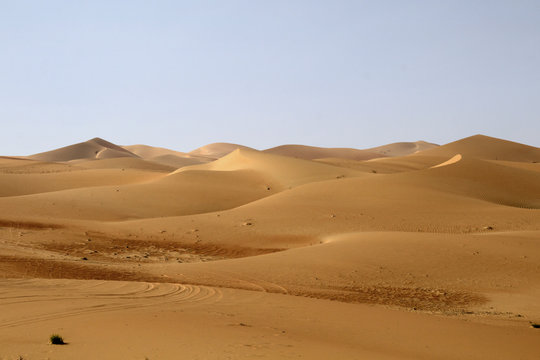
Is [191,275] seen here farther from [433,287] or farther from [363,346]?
[363,346]

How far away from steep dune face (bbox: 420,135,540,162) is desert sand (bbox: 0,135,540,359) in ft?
155

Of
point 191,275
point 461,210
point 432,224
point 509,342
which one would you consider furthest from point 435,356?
point 461,210

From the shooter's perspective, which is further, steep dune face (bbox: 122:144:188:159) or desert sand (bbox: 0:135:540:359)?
steep dune face (bbox: 122:144:188:159)

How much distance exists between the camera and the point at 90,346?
6.28 metres

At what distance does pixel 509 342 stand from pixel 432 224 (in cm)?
1329

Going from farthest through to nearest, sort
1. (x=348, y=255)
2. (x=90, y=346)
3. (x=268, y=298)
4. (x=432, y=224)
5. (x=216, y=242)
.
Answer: (x=432, y=224) → (x=216, y=242) → (x=348, y=255) → (x=268, y=298) → (x=90, y=346)

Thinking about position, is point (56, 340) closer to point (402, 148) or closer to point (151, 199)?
point (151, 199)

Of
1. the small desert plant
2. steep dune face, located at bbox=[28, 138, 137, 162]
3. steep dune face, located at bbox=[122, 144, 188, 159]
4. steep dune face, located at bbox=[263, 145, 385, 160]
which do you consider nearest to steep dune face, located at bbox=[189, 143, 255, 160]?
steep dune face, located at bbox=[122, 144, 188, 159]

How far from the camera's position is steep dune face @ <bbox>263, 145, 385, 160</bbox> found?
425 feet

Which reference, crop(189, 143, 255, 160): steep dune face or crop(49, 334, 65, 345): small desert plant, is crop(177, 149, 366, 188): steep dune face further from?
crop(189, 143, 255, 160): steep dune face

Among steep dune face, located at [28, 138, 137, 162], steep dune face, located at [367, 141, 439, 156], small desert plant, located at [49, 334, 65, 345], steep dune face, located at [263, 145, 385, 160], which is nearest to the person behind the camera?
small desert plant, located at [49, 334, 65, 345]

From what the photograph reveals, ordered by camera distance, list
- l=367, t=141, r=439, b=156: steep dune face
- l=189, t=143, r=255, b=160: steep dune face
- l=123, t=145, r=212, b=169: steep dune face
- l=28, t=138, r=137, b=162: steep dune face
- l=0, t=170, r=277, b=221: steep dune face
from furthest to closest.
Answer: l=189, t=143, r=255, b=160: steep dune face, l=367, t=141, r=439, b=156: steep dune face, l=123, t=145, r=212, b=169: steep dune face, l=28, t=138, r=137, b=162: steep dune face, l=0, t=170, r=277, b=221: steep dune face

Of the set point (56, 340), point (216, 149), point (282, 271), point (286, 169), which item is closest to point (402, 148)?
point (216, 149)

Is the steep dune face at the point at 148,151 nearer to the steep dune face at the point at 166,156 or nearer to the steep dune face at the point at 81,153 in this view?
the steep dune face at the point at 166,156
